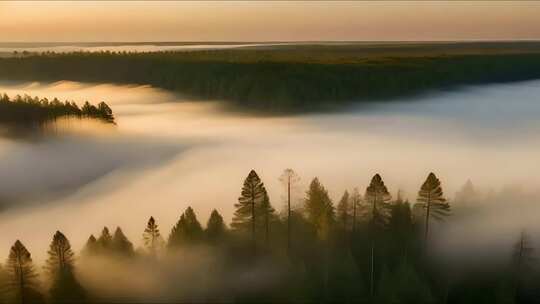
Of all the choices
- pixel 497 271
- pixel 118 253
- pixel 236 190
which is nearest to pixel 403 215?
pixel 497 271

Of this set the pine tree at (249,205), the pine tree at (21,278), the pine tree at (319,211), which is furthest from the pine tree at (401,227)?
the pine tree at (21,278)

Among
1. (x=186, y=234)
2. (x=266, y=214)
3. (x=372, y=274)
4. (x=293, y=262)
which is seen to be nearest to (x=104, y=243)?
(x=186, y=234)

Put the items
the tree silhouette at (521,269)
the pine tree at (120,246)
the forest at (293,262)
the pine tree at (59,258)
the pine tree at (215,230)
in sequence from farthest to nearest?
the pine tree at (215,230) < the pine tree at (120,246) < the tree silhouette at (521,269) < the pine tree at (59,258) < the forest at (293,262)

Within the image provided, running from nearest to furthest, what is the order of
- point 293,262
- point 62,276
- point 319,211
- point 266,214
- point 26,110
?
1. point 62,276
2. point 293,262
3. point 266,214
4. point 319,211
5. point 26,110

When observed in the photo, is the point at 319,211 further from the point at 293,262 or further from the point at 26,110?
the point at 26,110

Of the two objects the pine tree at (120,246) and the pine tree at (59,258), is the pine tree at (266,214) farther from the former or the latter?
the pine tree at (59,258)

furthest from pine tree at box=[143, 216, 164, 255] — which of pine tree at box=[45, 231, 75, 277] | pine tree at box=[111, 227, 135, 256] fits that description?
pine tree at box=[45, 231, 75, 277]

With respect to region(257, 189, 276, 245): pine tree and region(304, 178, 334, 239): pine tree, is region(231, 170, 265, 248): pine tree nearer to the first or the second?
region(257, 189, 276, 245): pine tree
